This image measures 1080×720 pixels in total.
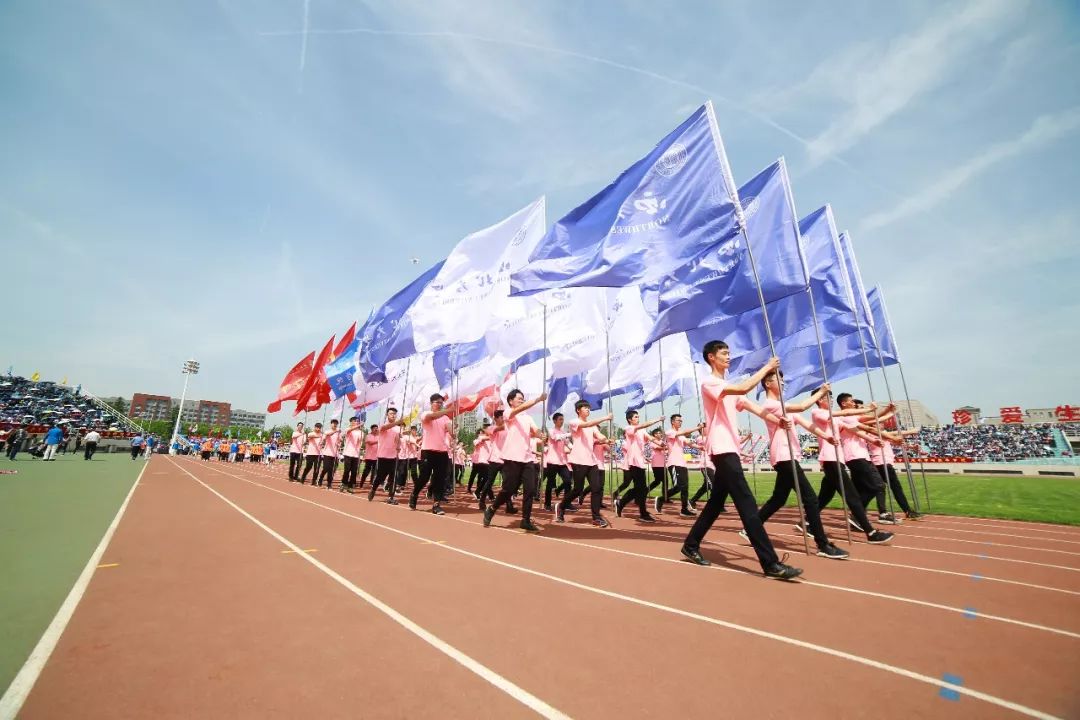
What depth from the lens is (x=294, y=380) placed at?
75.7ft

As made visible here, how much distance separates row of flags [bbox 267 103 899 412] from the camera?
292 inches

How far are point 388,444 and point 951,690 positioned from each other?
12.5 m

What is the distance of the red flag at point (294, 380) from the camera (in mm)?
22625

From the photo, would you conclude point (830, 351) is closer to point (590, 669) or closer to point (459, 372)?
point (459, 372)

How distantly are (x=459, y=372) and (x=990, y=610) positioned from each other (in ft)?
42.1

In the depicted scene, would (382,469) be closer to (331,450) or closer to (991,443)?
(331,450)

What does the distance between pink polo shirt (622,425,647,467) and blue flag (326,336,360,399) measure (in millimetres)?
12230

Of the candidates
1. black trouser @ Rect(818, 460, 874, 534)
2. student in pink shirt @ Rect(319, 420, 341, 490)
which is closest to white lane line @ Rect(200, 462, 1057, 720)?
black trouser @ Rect(818, 460, 874, 534)

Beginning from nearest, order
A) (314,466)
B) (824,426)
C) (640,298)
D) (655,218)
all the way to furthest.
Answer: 1. (655,218)
2. (824,426)
3. (640,298)
4. (314,466)

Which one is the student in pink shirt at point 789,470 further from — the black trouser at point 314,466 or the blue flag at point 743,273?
the black trouser at point 314,466

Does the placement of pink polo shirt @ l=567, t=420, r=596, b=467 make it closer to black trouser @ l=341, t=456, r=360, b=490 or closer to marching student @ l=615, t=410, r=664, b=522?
marching student @ l=615, t=410, r=664, b=522

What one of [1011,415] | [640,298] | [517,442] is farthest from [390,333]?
[1011,415]

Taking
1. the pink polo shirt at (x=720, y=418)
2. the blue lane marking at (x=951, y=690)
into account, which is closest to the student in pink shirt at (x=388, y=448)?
the pink polo shirt at (x=720, y=418)

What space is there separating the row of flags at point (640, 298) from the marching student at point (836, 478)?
1286 millimetres
